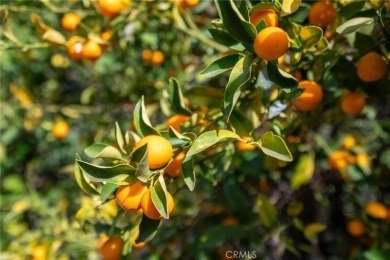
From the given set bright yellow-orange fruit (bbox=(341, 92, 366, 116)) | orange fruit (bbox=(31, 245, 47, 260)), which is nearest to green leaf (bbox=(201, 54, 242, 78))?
bright yellow-orange fruit (bbox=(341, 92, 366, 116))

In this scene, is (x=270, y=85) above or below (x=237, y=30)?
below

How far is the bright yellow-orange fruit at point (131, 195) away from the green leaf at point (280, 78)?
0.96 ft

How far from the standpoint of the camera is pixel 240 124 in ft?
2.74

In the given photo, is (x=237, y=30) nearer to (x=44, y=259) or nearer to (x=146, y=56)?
(x=146, y=56)

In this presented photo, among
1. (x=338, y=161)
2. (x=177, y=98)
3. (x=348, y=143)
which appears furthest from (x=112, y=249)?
(x=348, y=143)

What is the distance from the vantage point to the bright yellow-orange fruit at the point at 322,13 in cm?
90

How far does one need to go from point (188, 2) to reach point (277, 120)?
41cm

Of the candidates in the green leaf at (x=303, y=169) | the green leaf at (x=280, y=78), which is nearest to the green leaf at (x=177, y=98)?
the green leaf at (x=280, y=78)

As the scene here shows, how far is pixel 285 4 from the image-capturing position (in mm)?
730

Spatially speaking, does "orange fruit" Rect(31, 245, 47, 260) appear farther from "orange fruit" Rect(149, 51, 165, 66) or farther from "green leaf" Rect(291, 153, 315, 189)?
"green leaf" Rect(291, 153, 315, 189)

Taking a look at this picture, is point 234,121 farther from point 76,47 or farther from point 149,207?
point 76,47

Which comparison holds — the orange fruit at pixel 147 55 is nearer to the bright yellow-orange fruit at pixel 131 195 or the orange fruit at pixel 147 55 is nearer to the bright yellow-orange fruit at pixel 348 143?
the bright yellow-orange fruit at pixel 348 143

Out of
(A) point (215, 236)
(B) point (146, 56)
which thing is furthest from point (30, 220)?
(A) point (215, 236)

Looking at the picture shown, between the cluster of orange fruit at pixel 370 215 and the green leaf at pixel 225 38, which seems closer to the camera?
the green leaf at pixel 225 38
